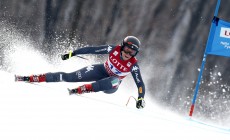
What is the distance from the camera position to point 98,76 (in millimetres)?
4500

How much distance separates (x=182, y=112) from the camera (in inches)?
352

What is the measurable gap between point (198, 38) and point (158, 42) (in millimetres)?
1032

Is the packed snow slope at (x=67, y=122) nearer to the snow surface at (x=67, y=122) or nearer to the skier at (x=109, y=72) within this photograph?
the snow surface at (x=67, y=122)

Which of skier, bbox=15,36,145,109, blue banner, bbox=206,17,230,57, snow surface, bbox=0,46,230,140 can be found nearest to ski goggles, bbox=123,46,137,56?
skier, bbox=15,36,145,109

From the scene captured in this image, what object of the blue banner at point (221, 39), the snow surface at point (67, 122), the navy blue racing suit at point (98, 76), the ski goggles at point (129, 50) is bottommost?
the snow surface at point (67, 122)

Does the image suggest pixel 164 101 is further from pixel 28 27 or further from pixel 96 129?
pixel 96 129

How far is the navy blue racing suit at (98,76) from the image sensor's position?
402 cm

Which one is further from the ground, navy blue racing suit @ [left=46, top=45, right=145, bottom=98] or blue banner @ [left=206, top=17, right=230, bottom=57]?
blue banner @ [left=206, top=17, right=230, bottom=57]

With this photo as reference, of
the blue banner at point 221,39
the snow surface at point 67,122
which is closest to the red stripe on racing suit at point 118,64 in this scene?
the snow surface at point 67,122

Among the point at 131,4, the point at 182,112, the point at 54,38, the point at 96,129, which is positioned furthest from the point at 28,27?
the point at 96,129

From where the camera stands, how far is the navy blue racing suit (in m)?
4.02

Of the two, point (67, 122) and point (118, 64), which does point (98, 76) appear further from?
point (67, 122)

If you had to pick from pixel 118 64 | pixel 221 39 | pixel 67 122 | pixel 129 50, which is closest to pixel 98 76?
pixel 118 64

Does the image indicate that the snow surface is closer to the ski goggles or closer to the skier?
the skier
